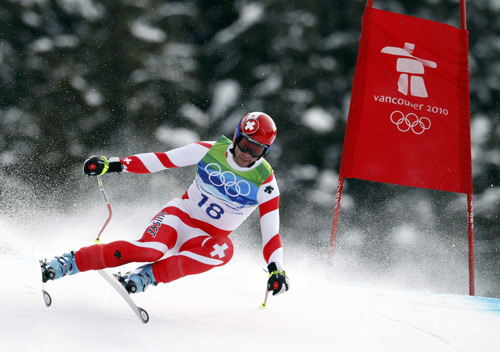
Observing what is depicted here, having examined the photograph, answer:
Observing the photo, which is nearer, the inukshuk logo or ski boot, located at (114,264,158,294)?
ski boot, located at (114,264,158,294)

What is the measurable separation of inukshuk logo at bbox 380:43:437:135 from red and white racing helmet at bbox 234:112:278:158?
9.08 feet

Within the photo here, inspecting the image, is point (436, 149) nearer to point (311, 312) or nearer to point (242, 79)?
point (311, 312)

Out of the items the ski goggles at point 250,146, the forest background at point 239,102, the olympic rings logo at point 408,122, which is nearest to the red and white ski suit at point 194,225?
the ski goggles at point 250,146

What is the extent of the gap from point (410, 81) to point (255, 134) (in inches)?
122

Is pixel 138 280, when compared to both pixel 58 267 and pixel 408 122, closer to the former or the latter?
pixel 58 267

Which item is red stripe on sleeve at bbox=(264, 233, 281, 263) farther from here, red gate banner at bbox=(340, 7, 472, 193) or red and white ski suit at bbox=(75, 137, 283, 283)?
red gate banner at bbox=(340, 7, 472, 193)

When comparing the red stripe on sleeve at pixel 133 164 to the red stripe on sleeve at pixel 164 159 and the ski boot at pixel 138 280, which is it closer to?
the red stripe on sleeve at pixel 164 159

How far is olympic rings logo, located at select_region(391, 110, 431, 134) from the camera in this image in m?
5.26

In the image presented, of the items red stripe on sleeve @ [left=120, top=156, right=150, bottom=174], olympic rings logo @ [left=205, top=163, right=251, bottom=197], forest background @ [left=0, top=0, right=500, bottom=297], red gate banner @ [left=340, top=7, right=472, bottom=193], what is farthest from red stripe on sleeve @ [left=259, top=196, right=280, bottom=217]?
forest background @ [left=0, top=0, right=500, bottom=297]

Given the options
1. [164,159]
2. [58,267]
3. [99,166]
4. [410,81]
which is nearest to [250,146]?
[164,159]

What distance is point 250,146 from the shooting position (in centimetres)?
283

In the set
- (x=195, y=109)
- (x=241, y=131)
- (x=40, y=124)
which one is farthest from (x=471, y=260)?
(x=40, y=124)

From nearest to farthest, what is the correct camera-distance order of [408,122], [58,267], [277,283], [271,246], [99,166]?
[58,267]
[277,283]
[99,166]
[271,246]
[408,122]

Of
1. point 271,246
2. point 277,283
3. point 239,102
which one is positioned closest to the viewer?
point 277,283
